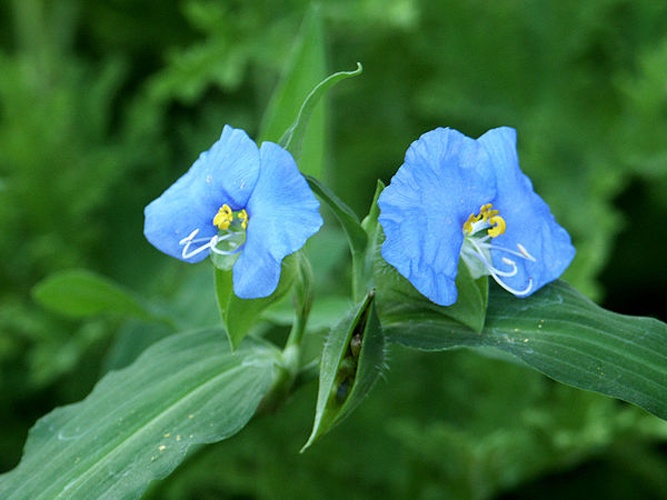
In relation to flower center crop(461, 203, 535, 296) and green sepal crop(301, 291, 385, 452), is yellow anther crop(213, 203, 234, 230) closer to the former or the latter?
green sepal crop(301, 291, 385, 452)

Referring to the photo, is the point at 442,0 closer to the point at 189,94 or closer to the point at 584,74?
the point at 584,74

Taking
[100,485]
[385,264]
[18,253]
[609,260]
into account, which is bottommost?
[609,260]

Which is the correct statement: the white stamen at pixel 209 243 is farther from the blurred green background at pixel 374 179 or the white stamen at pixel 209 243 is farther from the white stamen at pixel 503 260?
the blurred green background at pixel 374 179

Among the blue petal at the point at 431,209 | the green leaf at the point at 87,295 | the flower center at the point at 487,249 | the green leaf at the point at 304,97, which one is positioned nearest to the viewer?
the blue petal at the point at 431,209

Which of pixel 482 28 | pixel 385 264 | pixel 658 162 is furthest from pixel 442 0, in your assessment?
pixel 385 264

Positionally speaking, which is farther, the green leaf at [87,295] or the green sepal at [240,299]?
the green leaf at [87,295]

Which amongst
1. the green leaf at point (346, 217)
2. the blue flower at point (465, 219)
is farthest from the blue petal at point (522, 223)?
the green leaf at point (346, 217)

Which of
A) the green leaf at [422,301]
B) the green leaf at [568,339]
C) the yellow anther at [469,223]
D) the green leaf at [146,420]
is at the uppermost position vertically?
the yellow anther at [469,223]

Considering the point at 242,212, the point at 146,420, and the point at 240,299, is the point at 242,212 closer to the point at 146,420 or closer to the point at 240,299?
the point at 240,299
